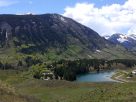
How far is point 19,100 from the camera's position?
35.0 metres

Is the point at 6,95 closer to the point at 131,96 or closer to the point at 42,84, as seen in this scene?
the point at 131,96

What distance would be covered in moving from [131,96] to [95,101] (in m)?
6.12

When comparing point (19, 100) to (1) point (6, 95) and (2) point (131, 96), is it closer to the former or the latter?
(1) point (6, 95)

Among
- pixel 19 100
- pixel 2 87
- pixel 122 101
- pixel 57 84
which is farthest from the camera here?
pixel 57 84

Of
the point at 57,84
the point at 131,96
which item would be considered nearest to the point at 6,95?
the point at 131,96

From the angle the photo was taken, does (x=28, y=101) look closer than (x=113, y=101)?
Yes

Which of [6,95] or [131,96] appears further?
[131,96]

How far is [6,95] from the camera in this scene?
116ft

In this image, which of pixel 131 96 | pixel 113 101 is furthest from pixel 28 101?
pixel 131 96

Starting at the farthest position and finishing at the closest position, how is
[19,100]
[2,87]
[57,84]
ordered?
[57,84] → [2,87] → [19,100]

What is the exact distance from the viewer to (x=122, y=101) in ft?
160

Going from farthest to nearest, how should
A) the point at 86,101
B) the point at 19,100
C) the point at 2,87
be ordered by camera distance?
the point at 86,101, the point at 2,87, the point at 19,100

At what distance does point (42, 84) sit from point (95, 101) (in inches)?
2644

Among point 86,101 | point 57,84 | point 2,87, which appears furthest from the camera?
point 57,84
